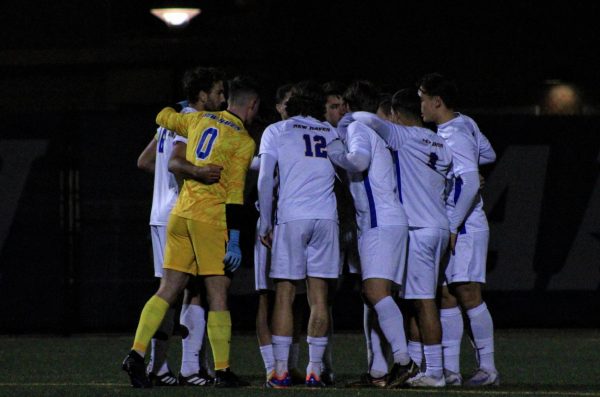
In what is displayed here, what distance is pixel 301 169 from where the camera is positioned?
27.8 feet

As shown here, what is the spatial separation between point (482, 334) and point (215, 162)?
7.11 ft

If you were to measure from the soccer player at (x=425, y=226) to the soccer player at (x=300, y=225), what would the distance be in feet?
1.57

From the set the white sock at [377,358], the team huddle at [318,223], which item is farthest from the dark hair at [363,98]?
the white sock at [377,358]

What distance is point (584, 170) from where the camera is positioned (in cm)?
1380

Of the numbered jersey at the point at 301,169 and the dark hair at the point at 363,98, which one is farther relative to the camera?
the dark hair at the point at 363,98

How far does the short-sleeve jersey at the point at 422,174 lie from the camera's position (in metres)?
8.49

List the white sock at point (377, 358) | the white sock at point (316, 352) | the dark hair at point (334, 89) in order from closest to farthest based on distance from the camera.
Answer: the white sock at point (316, 352) < the white sock at point (377, 358) < the dark hair at point (334, 89)

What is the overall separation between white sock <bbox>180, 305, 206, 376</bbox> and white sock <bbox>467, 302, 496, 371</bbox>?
1817mm

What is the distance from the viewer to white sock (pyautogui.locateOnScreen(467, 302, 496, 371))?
890cm

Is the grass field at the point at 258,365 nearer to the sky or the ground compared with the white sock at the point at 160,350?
nearer to the ground

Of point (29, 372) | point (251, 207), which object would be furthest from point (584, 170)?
point (29, 372)

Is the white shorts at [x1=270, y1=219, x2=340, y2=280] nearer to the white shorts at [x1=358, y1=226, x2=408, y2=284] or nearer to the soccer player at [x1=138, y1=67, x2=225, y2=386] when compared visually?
the white shorts at [x1=358, y1=226, x2=408, y2=284]

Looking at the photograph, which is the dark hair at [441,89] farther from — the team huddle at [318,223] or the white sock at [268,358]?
the white sock at [268,358]

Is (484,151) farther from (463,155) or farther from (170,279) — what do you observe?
(170,279)
